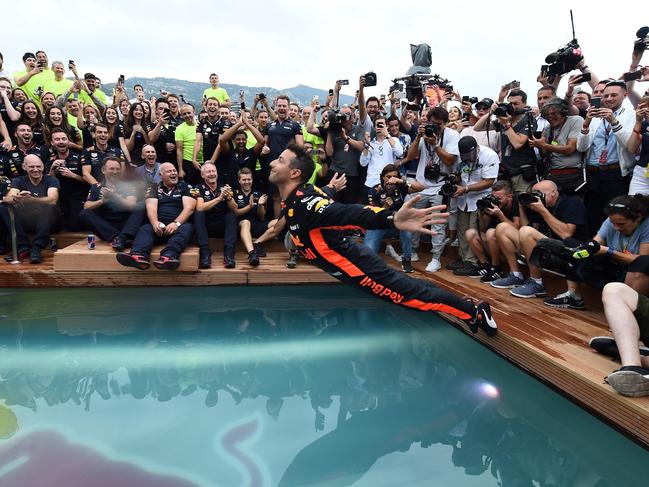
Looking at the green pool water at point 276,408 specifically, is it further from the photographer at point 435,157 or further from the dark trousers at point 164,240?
the photographer at point 435,157

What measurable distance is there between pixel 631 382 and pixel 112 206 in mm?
5346

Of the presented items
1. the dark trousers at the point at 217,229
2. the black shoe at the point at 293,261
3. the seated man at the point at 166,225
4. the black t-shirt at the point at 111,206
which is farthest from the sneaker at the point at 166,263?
the black shoe at the point at 293,261

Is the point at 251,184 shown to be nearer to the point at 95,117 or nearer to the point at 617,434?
the point at 95,117

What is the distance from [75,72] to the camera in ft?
24.7

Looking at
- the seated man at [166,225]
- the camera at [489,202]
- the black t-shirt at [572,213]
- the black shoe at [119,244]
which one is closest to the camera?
the black t-shirt at [572,213]

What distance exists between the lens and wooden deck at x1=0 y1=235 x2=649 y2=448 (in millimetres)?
2689

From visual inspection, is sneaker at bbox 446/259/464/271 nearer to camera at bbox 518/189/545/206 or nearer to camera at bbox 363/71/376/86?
camera at bbox 518/189/545/206

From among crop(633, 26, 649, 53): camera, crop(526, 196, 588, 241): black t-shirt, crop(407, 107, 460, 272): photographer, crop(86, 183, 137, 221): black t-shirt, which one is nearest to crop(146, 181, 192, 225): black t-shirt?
crop(86, 183, 137, 221): black t-shirt

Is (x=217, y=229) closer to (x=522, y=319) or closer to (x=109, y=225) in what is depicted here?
(x=109, y=225)

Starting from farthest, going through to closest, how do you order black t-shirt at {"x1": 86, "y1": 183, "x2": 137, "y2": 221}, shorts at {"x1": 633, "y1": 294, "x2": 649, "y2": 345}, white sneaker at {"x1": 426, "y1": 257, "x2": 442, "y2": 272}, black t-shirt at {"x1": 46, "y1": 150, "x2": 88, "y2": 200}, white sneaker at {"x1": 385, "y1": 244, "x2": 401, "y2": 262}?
1. black t-shirt at {"x1": 46, "y1": 150, "x2": 88, "y2": 200}
2. white sneaker at {"x1": 385, "y1": 244, "x2": 401, "y2": 262}
3. black t-shirt at {"x1": 86, "y1": 183, "x2": 137, "y2": 221}
4. white sneaker at {"x1": 426, "y1": 257, "x2": 442, "y2": 272}
5. shorts at {"x1": 633, "y1": 294, "x2": 649, "y2": 345}

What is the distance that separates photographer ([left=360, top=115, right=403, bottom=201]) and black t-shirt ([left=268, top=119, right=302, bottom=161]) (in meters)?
1.01

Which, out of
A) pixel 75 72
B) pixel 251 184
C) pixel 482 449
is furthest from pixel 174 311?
pixel 75 72

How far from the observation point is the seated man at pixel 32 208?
5.37 m

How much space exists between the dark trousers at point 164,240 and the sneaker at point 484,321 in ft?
10.2
